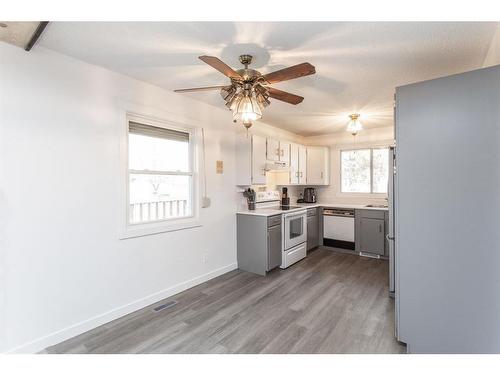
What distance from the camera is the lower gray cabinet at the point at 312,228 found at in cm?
455

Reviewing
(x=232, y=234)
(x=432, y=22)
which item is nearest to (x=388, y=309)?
(x=232, y=234)

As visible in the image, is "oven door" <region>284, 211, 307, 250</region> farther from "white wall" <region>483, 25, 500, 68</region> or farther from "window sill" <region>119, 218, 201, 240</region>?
"white wall" <region>483, 25, 500, 68</region>

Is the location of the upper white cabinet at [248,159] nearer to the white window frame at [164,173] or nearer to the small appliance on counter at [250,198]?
the small appliance on counter at [250,198]

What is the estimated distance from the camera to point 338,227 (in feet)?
15.3

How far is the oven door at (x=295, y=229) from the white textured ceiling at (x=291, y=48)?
6.53 feet

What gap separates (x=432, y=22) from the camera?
5.38 ft

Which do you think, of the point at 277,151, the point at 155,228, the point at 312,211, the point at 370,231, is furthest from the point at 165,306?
the point at 370,231

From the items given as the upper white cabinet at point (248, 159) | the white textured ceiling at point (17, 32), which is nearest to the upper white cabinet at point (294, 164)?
the upper white cabinet at point (248, 159)

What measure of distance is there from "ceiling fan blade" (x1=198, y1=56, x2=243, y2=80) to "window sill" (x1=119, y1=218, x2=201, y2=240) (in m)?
→ 1.82

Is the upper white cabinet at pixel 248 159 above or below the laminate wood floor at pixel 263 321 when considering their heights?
above

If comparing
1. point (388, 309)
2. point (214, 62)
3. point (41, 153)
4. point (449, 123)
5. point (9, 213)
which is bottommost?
point (388, 309)
